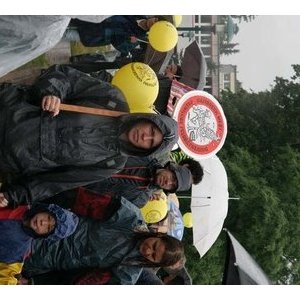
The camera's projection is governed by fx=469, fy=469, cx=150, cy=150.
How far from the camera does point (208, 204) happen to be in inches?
261

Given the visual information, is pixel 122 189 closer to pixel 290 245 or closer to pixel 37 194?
pixel 37 194

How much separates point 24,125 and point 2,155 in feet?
A: 0.93

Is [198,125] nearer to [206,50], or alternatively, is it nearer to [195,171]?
[195,171]

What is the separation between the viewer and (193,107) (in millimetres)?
5461

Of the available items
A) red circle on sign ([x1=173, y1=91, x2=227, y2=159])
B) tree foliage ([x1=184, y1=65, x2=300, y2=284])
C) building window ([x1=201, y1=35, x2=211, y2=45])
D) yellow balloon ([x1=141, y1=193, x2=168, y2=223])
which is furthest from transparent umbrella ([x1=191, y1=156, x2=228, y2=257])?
building window ([x1=201, y1=35, x2=211, y2=45])

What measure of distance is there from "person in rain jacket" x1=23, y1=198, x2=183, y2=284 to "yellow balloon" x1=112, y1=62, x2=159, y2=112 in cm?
109

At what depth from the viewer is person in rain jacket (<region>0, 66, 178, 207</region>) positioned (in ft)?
10.2

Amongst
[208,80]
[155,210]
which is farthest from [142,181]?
[208,80]

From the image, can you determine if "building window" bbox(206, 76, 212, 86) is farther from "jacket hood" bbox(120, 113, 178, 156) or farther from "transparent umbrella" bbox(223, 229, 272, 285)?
"jacket hood" bbox(120, 113, 178, 156)

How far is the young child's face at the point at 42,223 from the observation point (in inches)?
127

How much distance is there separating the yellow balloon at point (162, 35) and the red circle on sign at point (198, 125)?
78 centimetres

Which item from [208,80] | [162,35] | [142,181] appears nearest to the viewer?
[142,181]

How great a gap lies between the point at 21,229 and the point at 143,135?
1.09 metres

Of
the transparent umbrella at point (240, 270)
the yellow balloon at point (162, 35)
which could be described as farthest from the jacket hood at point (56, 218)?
the yellow balloon at point (162, 35)
